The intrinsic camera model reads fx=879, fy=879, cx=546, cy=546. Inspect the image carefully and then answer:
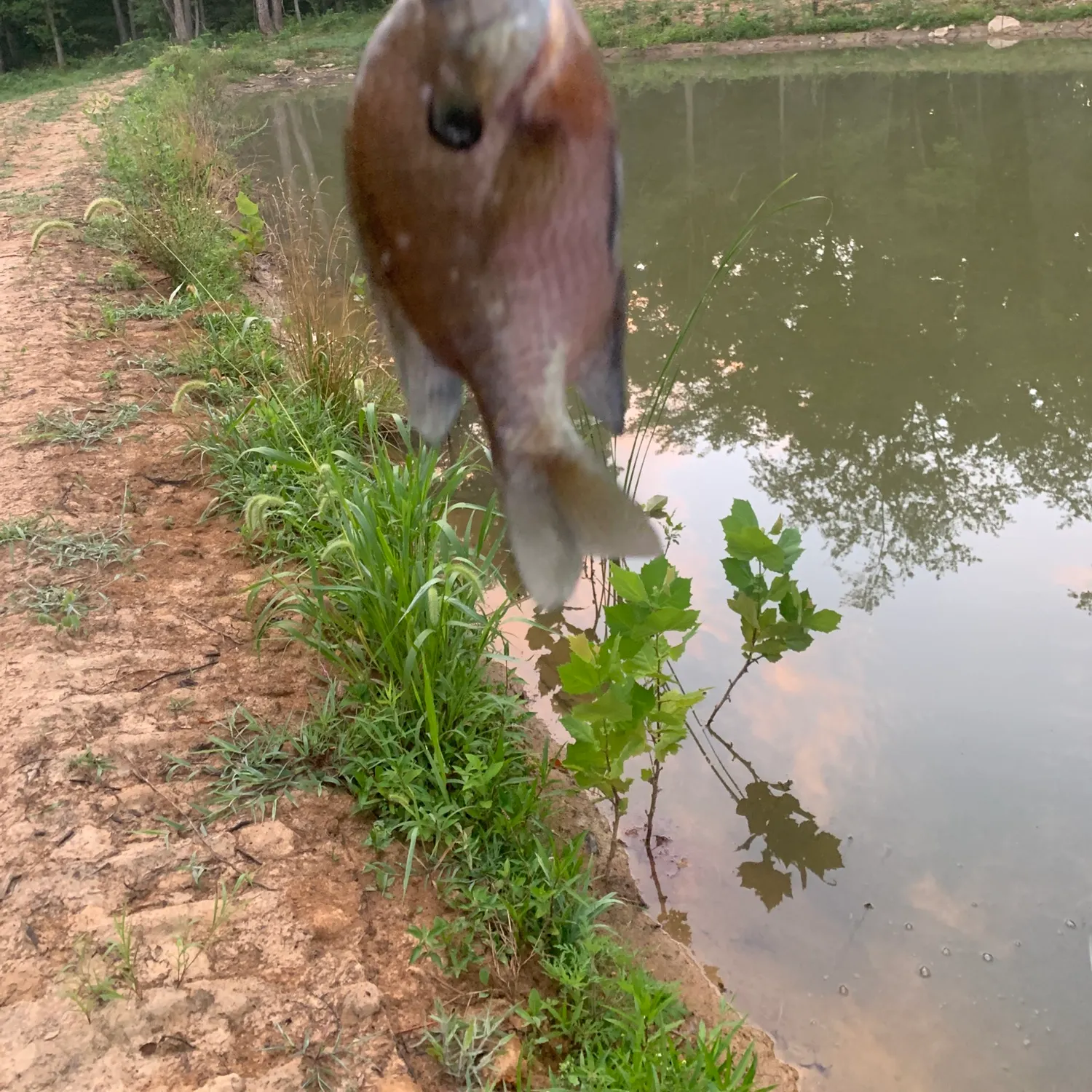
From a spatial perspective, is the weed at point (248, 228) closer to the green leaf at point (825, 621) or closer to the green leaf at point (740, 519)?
the green leaf at point (740, 519)

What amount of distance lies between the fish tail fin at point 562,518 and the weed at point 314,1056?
1414 mm

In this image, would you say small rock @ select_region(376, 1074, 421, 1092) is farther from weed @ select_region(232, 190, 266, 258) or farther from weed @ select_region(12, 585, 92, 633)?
weed @ select_region(12, 585, 92, 633)

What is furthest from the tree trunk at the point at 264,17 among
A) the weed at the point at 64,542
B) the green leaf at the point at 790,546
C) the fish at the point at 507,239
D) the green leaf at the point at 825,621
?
the weed at the point at 64,542

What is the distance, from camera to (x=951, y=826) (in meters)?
2.53

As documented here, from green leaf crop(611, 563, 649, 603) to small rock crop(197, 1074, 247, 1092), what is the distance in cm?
103

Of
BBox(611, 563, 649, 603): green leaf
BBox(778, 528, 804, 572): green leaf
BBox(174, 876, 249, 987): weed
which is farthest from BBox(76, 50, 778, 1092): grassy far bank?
BBox(778, 528, 804, 572): green leaf

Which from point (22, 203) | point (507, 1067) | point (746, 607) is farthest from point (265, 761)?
point (22, 203)

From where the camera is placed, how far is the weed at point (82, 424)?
10.5ft

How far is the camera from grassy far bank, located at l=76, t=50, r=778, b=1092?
1.64 m

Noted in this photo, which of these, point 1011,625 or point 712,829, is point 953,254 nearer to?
point 1011,625

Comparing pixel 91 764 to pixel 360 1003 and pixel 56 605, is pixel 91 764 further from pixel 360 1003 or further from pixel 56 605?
pixel 360 1003

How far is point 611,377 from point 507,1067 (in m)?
1.53

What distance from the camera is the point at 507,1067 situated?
1.56 metres

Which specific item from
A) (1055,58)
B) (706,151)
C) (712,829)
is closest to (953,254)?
(706,151)
